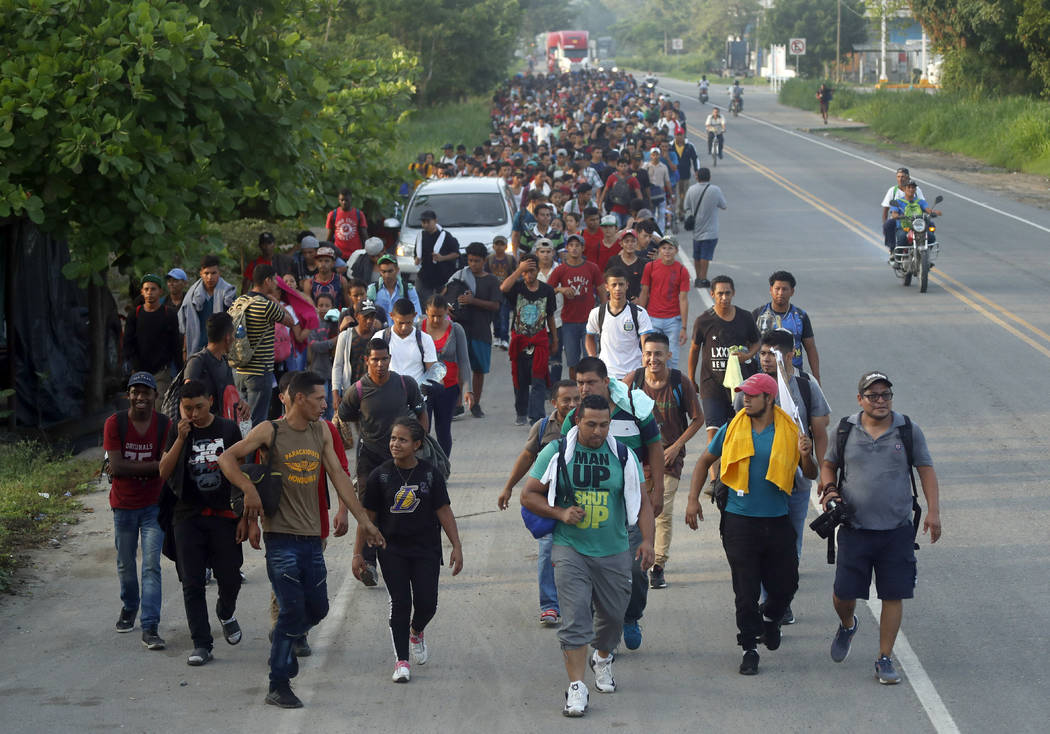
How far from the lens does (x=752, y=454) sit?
7457mm

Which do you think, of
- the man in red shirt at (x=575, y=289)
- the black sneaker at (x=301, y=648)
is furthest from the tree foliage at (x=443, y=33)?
the black sneaker at (x=301, y=648)

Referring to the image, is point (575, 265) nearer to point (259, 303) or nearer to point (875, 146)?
point (259, 303)

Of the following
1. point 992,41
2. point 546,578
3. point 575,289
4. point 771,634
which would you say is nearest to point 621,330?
point 575,289

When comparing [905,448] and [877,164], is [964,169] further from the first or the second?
[905,448]

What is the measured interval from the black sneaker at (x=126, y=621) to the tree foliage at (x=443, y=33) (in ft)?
141

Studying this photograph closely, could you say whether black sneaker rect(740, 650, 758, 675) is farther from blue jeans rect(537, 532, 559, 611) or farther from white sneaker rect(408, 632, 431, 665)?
white sneaker rect(408, 632, 431, 665)

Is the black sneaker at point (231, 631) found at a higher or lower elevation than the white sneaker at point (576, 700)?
lower

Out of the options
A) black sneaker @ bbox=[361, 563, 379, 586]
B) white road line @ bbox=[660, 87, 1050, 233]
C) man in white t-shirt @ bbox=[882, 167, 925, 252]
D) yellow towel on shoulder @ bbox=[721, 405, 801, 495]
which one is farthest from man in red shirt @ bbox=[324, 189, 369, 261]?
white road line @ bbox=[660, 87, 1050, 233]

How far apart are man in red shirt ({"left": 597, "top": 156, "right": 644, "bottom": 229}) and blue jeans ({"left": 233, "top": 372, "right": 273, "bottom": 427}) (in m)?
10.9

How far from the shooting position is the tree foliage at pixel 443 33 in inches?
2004

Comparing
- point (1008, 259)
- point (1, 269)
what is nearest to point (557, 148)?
point (1008, 259)

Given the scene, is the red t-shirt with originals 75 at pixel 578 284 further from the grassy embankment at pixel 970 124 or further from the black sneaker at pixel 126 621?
the grassy embankment at pixel 970 124

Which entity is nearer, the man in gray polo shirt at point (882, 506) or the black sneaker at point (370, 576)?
the man in gray polo shirt at point (882, 506)

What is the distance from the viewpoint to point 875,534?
24.2ft
